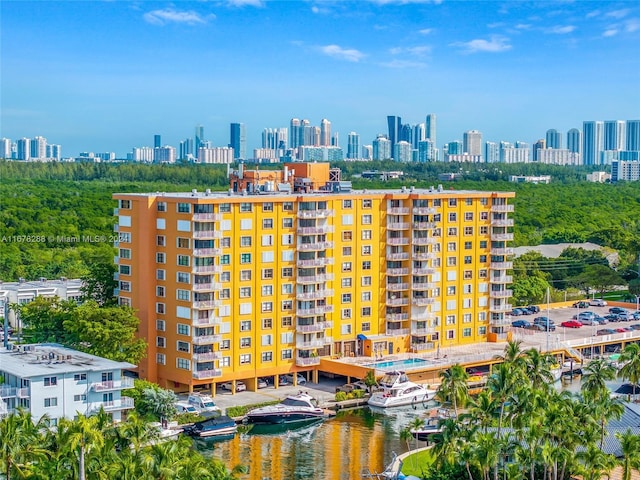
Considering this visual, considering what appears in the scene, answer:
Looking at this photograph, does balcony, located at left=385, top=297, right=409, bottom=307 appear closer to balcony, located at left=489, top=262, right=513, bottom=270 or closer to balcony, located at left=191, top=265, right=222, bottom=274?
balcony, located at left=489, top=262, right=513, bottom=270

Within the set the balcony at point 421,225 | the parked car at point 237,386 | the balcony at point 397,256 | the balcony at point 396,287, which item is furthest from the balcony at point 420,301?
the parked car at point 237,386

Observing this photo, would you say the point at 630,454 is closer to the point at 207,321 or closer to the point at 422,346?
the point at 207,321

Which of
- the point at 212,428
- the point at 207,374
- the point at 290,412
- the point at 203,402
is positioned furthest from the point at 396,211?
the point at 212,428

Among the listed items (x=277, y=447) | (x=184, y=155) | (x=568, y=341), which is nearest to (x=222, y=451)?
(x=277, y=447)

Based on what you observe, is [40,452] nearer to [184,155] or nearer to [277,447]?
[277,447]

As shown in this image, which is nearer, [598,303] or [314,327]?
[314,327]

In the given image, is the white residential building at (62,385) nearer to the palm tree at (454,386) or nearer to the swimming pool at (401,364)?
the palm tree at (454,386)
